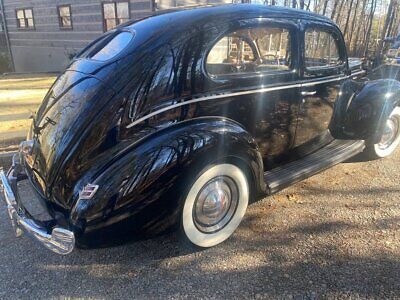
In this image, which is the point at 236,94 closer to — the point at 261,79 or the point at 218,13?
the point at 261,79

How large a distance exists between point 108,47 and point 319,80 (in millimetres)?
2265

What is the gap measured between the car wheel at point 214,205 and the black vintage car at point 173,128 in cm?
1

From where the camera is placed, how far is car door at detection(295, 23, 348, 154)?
12.0 ft

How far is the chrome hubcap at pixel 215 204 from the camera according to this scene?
2850 millimetres

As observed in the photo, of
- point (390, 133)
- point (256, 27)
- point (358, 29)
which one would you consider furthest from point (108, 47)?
point (358, 29)

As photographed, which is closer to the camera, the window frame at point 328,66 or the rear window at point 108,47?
the rear window at point 108,47

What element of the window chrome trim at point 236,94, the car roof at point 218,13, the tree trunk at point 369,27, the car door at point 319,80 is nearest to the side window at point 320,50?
the car door at point 319,80

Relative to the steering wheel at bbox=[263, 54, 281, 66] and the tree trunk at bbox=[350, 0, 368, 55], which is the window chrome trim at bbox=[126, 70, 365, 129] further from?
the tree trunk at bbox=[350, 0, 368, 55]

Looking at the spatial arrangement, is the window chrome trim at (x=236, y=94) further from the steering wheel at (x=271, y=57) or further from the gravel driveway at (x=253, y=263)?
the gravel driveway at (x=253, y=263)

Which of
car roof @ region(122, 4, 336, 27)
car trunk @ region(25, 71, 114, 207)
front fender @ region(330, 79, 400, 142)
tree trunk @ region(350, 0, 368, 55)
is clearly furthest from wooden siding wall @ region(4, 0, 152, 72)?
car trunk @ region(25, 71, 114, 207)

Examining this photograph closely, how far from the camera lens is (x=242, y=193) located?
10.1ft

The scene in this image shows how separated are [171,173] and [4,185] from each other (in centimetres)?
156

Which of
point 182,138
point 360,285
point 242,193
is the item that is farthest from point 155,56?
point 360,285

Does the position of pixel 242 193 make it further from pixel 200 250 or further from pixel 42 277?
pixel 42 277
